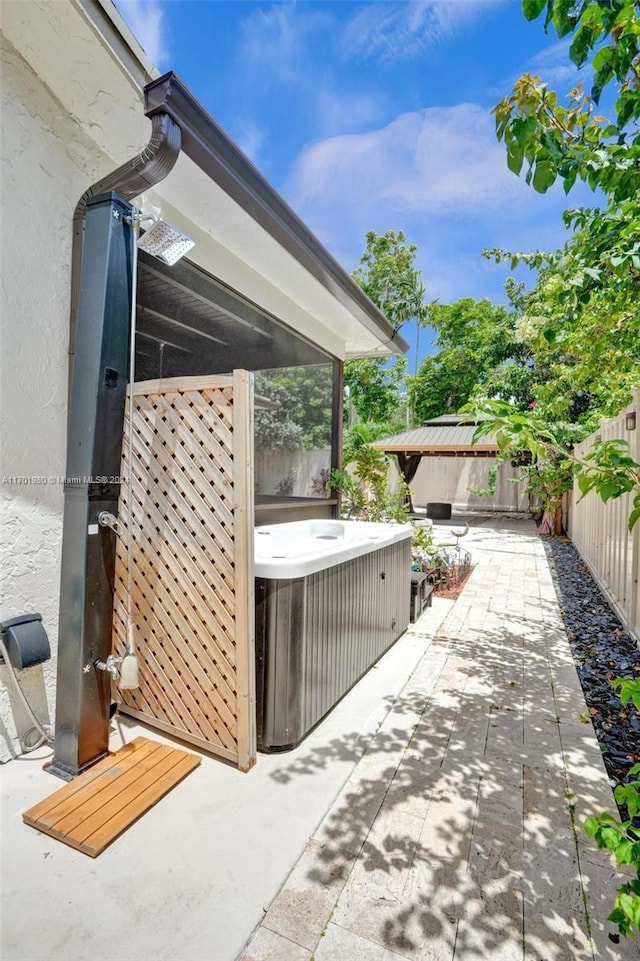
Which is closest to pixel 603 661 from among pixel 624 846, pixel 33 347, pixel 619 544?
pixel 619 544

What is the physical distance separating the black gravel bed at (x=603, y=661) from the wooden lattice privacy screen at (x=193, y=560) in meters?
2.17

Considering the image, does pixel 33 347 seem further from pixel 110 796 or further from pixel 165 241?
pixel 110 796

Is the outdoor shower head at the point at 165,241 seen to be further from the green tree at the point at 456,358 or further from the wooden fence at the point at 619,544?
the green tree at the point at 456,358

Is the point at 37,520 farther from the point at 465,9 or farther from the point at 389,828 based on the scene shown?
the point at 465,9

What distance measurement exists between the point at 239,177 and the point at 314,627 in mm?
2902

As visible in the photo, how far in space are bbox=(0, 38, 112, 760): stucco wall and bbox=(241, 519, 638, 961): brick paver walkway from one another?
186cm

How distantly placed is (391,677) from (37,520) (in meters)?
2.86

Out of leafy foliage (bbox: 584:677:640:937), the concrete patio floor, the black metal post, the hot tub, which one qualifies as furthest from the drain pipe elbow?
leafy foliage (bbox: 584:677:640:937)

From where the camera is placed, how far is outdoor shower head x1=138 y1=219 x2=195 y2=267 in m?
2.48

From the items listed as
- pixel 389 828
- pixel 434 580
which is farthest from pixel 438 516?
pixel 389 828

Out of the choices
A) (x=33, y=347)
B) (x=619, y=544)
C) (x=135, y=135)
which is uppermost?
(x=135, y=135)

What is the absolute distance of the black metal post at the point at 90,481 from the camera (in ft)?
7.91

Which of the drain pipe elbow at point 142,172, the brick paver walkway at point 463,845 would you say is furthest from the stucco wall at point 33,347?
the brick paver walkway at point 463,845

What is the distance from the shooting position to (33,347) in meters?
2.60
